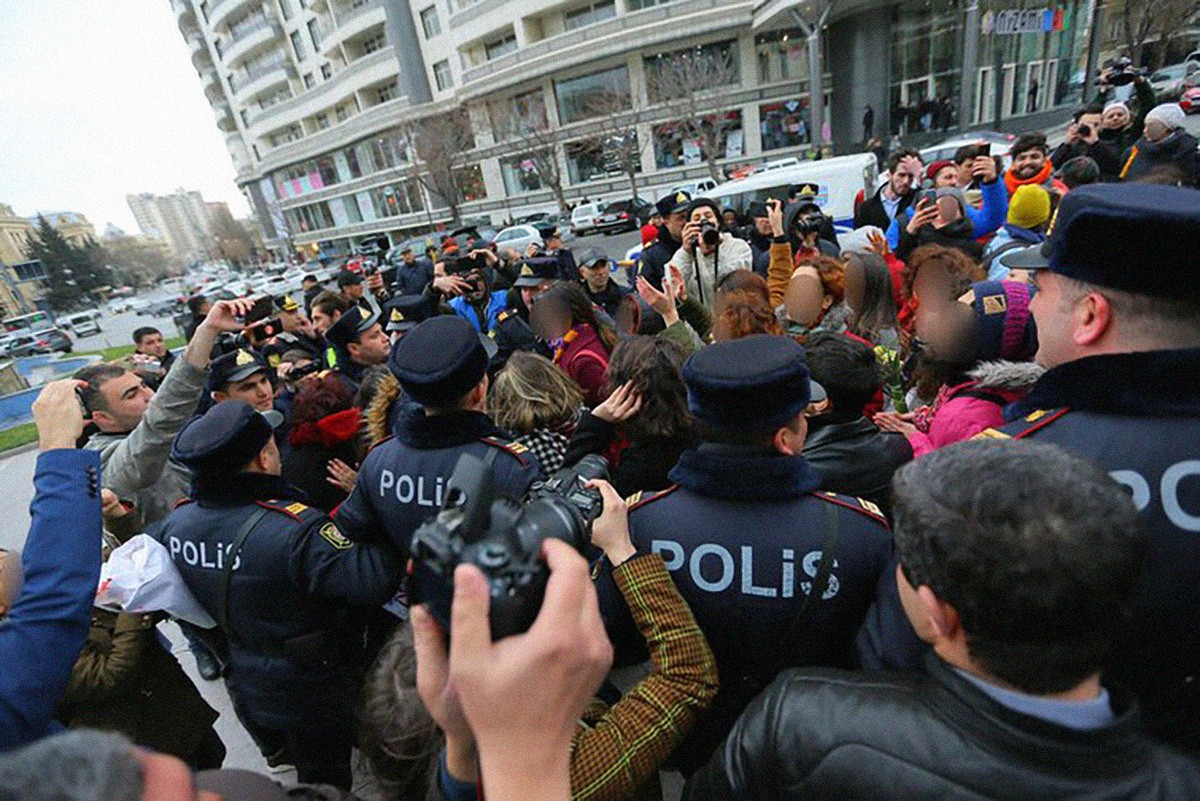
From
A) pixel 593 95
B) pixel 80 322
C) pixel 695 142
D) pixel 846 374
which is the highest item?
pixel 593 95

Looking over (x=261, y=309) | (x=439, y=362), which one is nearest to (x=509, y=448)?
(x=439, y=362)

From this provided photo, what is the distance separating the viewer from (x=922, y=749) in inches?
34.6

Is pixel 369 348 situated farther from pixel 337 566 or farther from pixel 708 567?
pixel 708 567

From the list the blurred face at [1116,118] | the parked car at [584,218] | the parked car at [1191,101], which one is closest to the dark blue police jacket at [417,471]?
the blurred face at [1116,118]

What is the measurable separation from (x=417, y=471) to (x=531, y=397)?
0.63 m

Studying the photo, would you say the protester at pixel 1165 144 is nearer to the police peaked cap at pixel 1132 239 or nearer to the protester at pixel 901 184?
the protester at pixel 901 184

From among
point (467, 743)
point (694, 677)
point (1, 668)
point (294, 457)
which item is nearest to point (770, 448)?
point (694, 677)

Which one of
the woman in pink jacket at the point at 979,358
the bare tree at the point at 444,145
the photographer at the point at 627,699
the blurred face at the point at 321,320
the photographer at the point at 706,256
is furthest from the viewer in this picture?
the bare tree at the point at 444,145

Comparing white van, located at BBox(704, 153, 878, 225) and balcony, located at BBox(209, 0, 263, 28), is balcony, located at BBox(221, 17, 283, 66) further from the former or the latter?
white van, located at BBox(704, 153, 878, 225)

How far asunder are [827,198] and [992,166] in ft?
22.3

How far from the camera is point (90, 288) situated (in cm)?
5506

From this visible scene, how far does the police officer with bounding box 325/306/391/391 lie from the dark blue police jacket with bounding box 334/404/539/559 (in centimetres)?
236

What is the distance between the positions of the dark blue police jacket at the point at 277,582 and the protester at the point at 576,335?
1.66 metres

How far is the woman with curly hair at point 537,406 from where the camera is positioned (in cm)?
246
